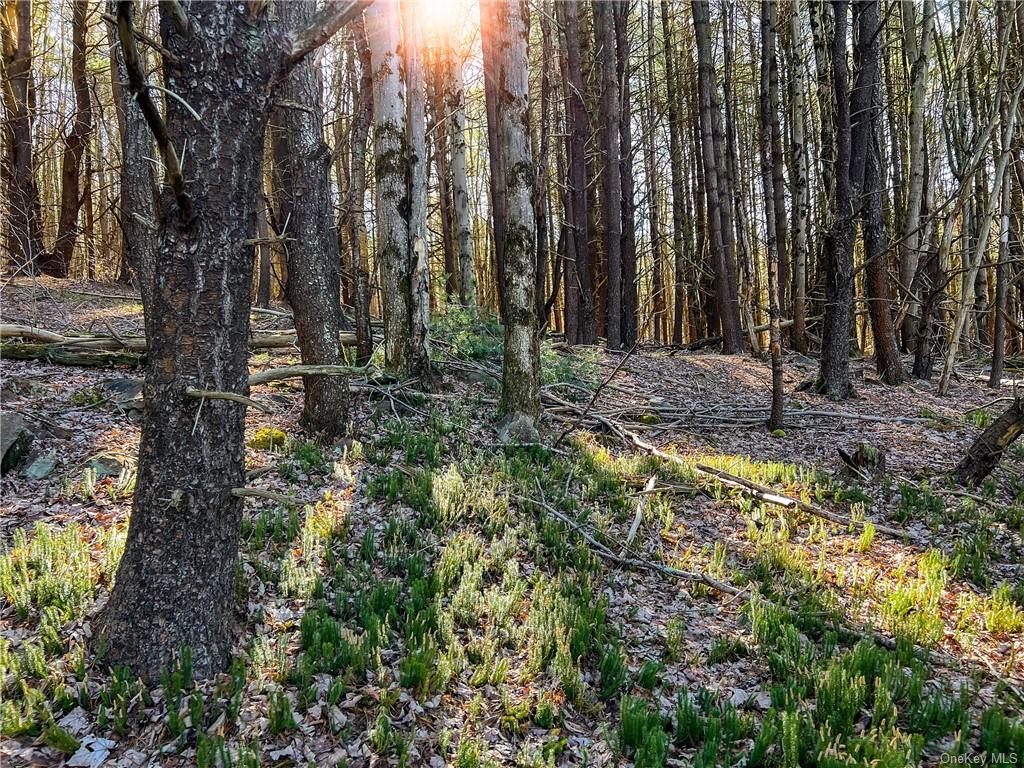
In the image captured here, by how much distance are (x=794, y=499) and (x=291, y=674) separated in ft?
15.5

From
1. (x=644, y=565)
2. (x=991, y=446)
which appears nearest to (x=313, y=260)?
(x=644, y=565)

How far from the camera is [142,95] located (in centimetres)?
221

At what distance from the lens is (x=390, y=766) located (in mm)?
2703

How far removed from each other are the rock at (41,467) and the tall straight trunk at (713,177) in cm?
1342

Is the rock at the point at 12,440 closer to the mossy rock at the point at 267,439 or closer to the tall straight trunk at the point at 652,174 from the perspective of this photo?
the mossy rock at the point at 267,439

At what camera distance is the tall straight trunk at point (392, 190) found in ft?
25.5

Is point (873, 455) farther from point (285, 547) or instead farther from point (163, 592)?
point (163, 592)

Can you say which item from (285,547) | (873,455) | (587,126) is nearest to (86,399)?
(285,547)

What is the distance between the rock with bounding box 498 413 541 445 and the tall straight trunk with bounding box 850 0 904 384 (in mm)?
6635

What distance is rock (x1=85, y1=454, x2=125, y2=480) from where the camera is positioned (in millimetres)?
4848

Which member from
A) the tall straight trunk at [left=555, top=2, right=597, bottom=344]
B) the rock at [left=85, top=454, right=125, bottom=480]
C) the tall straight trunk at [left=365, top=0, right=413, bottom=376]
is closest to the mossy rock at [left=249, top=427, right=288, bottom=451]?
the rock at [left=85, top=454, right=125, bottom=480]

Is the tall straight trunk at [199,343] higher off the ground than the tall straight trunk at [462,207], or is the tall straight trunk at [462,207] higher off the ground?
the tall straight trunk at [462,207]

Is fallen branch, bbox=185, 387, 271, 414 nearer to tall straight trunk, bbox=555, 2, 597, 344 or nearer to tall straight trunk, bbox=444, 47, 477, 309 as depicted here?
tall straight trunk, bbox=444, 47, 477, 309

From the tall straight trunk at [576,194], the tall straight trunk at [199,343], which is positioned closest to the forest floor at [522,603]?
the tall straight trunk at [199,343]
